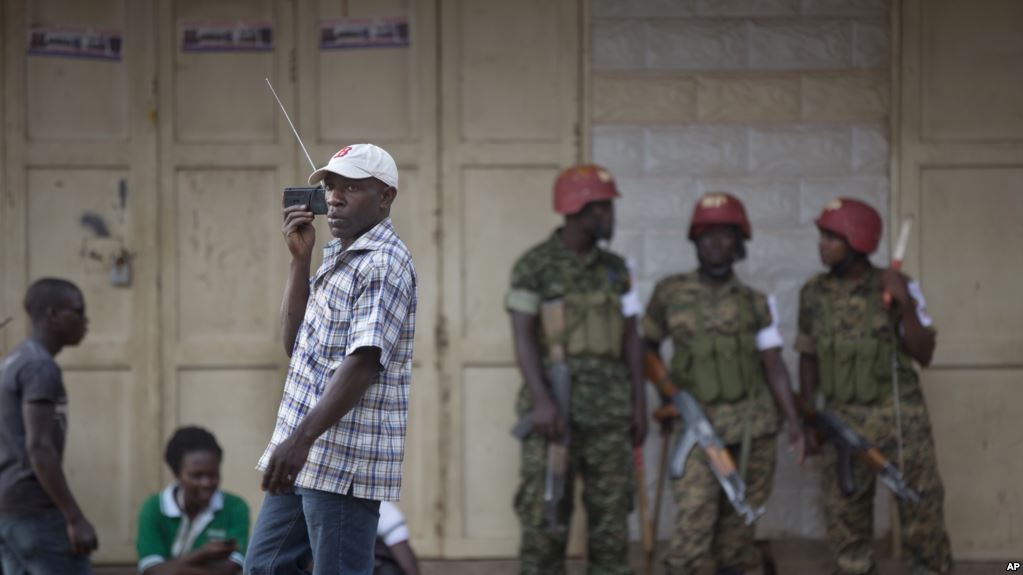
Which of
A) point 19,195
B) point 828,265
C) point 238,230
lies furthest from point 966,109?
point 19,195

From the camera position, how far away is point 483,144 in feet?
24.0

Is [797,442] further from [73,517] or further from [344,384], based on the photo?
[344,384]

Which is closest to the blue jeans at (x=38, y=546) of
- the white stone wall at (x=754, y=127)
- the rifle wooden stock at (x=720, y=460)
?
the rifle wooden stock at (x=720, y=460)

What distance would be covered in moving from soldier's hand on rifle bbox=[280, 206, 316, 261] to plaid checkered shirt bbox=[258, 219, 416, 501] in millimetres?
73

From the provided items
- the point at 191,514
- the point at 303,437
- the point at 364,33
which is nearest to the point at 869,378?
the point at 364,33

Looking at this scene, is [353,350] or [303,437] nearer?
[303,437]

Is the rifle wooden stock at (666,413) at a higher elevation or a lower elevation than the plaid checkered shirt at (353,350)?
lower

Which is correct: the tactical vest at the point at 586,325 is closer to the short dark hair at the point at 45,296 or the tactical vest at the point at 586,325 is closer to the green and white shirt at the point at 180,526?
the green and white shirt at the point at 180,526

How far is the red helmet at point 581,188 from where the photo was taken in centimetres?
670

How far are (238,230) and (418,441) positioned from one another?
140 cm

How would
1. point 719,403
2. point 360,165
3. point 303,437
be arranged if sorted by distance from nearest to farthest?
point 303,437, point 360,165, point 719,403

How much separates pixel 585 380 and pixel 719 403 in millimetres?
636

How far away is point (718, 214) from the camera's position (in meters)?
6.82

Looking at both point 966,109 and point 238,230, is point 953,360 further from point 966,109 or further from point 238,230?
point 238,230
